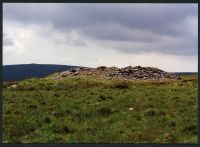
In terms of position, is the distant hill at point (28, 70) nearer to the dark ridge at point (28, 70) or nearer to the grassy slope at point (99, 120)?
the dark ridge at point (28, 70)

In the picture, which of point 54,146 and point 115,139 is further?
point 115,139

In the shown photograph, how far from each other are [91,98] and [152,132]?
312 inches

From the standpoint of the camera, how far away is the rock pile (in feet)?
156

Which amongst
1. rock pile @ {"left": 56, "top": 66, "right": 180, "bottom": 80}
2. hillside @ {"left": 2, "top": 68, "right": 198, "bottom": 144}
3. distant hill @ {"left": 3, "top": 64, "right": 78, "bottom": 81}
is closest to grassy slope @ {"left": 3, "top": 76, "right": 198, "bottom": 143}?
hillside @ {"left": 2, "top": 68, "right": 198, "bottom": 144}

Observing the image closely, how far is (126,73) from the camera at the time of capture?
49.5 meters

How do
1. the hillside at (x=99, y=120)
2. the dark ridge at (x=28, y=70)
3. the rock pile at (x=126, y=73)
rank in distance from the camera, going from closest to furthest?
→ the hillside at (x=99, y=120) < the rock pile at (x=126, y=73) < the dark ridge at (x=28, y=70)

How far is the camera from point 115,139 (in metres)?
12.2

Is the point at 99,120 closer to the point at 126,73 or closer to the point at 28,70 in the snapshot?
the point at 126,73

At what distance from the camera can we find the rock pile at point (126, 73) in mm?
47659

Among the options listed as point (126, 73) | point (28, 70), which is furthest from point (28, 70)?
point (126, 73)

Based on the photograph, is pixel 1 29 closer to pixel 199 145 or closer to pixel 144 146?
pixel 144 146

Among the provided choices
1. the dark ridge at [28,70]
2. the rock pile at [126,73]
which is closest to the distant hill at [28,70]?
the dark ridge at [28,70]

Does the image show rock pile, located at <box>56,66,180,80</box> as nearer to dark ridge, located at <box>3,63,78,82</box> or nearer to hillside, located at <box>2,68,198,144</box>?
hillside, located at <box>2,68,198,144</box>

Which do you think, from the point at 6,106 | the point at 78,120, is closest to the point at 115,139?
the point at 78,120
